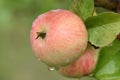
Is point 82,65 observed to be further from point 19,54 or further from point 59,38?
point 19,54

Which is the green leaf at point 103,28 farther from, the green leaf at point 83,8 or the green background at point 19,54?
→ the green background at point 19,54

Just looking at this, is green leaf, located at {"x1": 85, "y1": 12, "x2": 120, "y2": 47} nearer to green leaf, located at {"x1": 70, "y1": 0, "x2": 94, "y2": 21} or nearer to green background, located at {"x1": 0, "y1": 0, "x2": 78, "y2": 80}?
green leaf, located at {"x1": 70, "y1": 0, "x2": 94, "y2": 21}

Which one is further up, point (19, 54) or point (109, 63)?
point (109, 63)

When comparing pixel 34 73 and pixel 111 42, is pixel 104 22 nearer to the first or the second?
pixel 111 42

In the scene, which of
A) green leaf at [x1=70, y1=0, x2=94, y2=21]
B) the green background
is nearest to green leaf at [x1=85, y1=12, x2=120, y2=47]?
green leaf at [x1=70, y1=0, x2=94, y2=21]

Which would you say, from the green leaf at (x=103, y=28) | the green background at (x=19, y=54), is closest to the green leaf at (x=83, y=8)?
the green leaf at (x=103, y=28)

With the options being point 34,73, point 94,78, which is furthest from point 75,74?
point 34,73

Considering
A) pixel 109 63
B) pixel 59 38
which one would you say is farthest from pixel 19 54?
pixel 59 38
